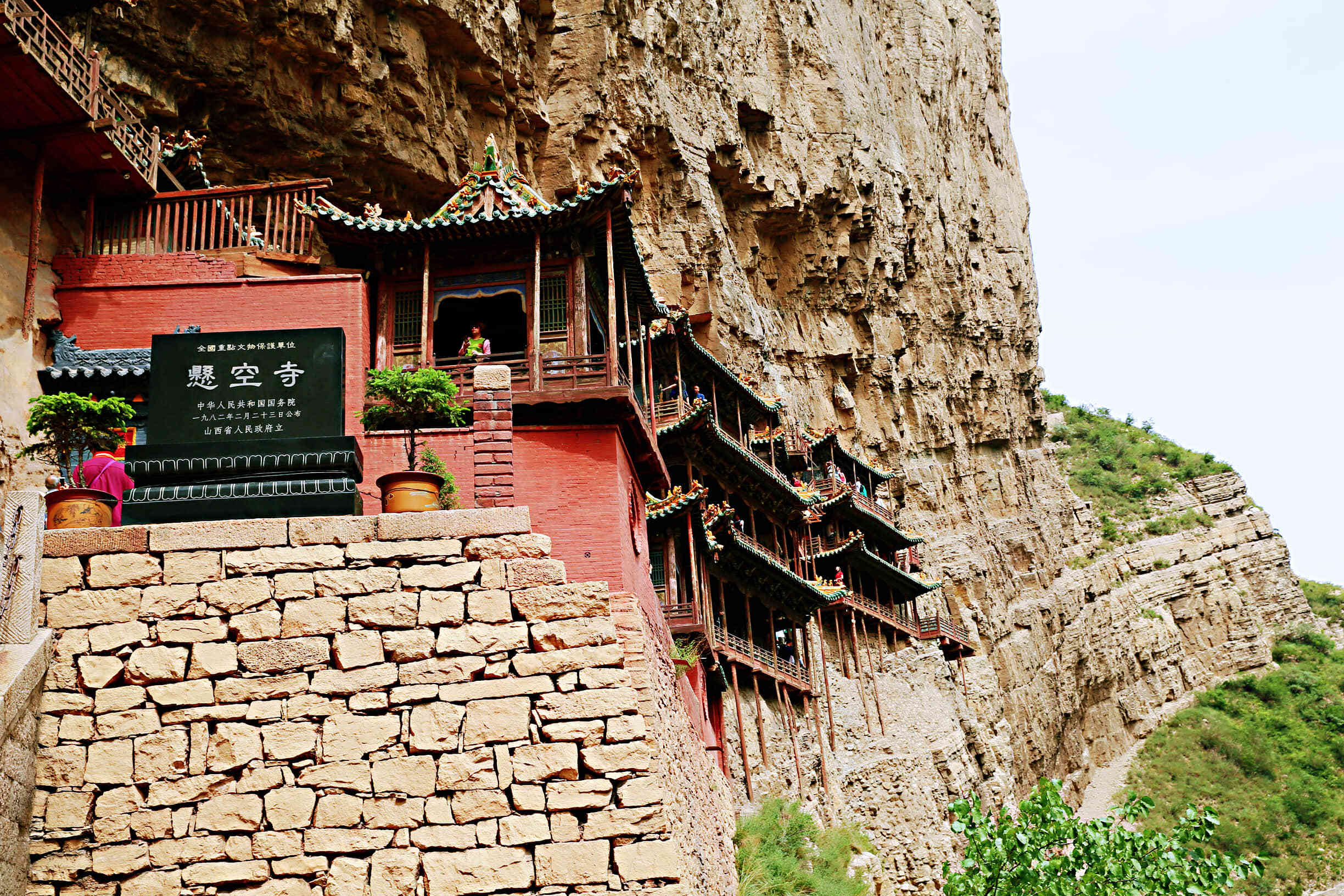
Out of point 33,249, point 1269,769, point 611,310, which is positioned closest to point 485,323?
point 611,310

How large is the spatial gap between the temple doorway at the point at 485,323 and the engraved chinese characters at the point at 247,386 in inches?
275

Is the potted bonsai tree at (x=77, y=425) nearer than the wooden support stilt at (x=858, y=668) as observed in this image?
Yes

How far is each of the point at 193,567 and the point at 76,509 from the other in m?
1.11

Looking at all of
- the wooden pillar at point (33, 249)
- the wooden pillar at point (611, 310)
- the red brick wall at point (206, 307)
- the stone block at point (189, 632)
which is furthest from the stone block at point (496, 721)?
the wooden pillar at point (33, 249)

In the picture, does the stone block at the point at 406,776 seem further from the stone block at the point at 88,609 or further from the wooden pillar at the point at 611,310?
the wooden pillar at the point at 611,310

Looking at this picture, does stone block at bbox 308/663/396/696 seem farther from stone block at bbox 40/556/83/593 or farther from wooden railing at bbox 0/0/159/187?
wooden railing at bbox 0/0/159/187

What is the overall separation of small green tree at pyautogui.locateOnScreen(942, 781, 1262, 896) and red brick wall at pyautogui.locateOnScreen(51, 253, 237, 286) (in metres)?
10.9

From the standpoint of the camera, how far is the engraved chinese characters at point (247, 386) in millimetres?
9812

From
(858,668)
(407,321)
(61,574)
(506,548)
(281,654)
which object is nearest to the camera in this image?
(281,654)

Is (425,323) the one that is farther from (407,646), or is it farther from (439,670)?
(439,670)

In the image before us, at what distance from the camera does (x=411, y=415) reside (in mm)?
11789

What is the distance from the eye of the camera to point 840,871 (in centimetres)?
2212

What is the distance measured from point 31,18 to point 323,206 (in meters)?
3.76

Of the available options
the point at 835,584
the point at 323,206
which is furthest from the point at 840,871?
the point at 323,206
